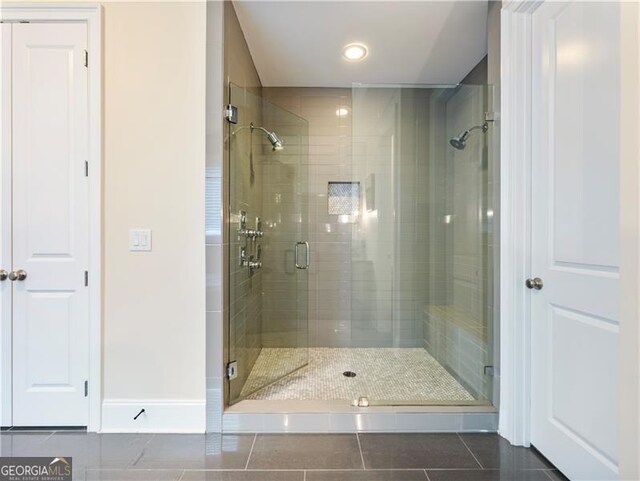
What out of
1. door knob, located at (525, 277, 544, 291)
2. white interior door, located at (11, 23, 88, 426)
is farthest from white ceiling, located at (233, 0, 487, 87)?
door knob, located at (525, 277, 544, 291)

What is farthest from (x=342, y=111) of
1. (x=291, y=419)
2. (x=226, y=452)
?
(x=226, y=452)

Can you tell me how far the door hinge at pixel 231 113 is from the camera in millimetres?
1789

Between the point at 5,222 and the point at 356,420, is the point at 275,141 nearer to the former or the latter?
the point at 5,222

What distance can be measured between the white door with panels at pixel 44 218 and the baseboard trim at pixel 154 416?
0.21m

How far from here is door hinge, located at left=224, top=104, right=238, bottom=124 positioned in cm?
179

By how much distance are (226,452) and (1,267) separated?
161 centimetres

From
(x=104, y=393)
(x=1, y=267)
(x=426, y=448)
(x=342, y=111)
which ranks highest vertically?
(x=342, y=111)

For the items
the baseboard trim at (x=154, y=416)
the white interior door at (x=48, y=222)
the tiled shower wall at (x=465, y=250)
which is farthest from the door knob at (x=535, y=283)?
the white interior door at (x=48, y=222)

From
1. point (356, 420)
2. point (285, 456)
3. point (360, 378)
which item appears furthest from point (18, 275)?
point (360, 378)

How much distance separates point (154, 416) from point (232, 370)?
0.46 metres

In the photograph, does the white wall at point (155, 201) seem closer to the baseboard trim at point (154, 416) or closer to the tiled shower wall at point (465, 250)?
the baseboard trim at point (154, 416)

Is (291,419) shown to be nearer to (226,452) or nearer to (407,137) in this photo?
(226,452)

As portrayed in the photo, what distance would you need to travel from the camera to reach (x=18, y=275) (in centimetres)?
171

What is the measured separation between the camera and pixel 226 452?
61.2 inches
